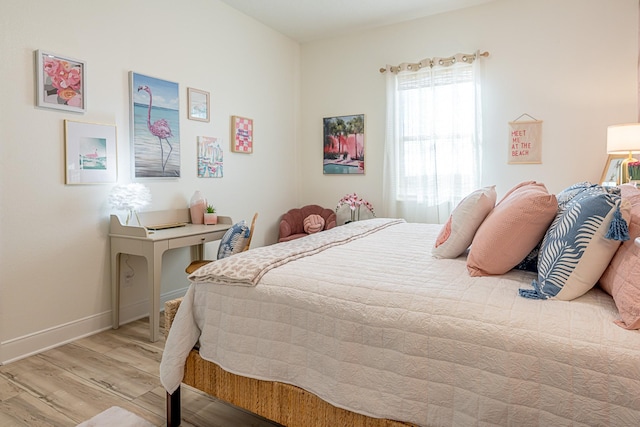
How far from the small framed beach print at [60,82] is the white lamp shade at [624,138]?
3866 millimetres

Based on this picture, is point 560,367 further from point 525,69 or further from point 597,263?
point 525,69

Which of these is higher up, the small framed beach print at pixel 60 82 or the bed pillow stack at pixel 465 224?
the small framed beach print at pixel 60 82

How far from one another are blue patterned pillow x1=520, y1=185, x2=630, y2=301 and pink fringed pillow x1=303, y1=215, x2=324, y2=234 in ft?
10.8

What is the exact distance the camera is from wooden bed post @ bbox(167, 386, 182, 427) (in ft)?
5.61

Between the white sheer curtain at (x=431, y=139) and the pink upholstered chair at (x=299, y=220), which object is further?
the pink upholstered chair at (x=299, y=220)

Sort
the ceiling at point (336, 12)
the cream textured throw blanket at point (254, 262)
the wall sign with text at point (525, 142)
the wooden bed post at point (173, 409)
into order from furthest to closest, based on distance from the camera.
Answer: the ceiling at point (336, 12)
the wall sign with text at point (525, 142)
the wooden bed post at point (173, 409)
the cream textured throw blanket at point (254, 262)

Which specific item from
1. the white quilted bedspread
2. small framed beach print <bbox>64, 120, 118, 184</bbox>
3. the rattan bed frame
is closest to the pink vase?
small framed beach print <bbox>64, 120, 118, 184</bbox>

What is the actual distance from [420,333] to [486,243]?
0.53 metres

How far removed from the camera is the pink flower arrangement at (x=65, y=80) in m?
2.57

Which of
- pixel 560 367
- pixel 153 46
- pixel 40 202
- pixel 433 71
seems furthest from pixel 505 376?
pixel 433 71

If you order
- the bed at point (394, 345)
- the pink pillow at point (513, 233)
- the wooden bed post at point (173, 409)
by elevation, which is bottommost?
the wooden bed post at point (173, 409)

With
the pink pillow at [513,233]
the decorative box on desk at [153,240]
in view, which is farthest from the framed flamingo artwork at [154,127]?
the pink pillow at [513,233]

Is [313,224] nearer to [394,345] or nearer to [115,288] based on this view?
[115,288]

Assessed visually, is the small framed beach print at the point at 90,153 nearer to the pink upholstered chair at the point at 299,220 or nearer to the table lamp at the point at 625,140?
the pink upholstered chair at the point at 299,220
